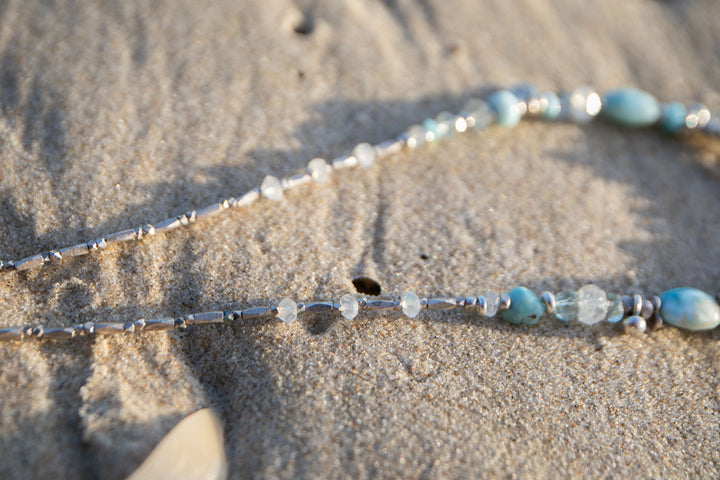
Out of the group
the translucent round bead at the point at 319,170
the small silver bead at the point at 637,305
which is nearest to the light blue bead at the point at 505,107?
the translucent round bead at the point at 319,170

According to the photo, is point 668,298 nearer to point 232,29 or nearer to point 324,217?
point 324,217

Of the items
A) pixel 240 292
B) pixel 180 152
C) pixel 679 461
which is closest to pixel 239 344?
pixel 240 292

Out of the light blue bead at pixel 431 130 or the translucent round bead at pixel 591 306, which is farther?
the light blue bead at pixel 431 130


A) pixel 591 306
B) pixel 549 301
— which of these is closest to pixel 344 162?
pixel 549 301

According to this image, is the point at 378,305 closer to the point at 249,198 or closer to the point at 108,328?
the point at 249,198

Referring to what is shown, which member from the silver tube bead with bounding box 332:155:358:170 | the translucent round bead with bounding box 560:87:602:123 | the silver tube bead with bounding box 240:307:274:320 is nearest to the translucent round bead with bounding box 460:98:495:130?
the translucent round bead with bounding box 560:87:602:123

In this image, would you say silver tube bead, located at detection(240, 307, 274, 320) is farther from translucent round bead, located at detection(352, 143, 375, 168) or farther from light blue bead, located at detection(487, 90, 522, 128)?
light blue bead, located at detection(487, 90, 522, 128)

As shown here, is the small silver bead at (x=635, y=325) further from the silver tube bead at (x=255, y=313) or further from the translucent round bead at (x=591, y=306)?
Result: the silver tube bead at (x=255, y=313)
